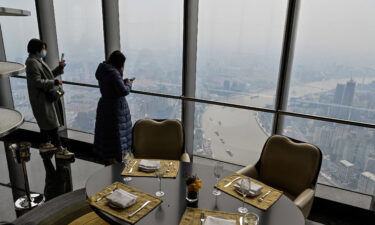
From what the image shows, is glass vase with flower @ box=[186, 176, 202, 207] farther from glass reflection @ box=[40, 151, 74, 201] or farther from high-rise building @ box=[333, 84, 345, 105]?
glass reflection @ box=[40, 151, 74, 201]

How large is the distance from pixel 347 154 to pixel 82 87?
3.52m

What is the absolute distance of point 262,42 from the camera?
2.91m

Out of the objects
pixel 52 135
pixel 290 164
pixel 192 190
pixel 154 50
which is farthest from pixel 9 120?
pixel 52 135

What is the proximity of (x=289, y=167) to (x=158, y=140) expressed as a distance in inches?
49.6

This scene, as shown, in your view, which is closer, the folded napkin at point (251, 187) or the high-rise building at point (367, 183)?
the folded napkin at point (251, 187)

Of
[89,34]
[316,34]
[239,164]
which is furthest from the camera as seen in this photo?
[89,34]

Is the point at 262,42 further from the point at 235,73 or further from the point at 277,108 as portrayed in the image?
the point at 277,108

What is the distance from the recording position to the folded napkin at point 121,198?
1612 millimetres

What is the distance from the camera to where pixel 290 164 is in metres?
2.34

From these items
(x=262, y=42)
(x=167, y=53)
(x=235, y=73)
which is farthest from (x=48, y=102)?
(x=262, y=42)

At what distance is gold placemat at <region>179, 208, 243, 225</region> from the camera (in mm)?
1523

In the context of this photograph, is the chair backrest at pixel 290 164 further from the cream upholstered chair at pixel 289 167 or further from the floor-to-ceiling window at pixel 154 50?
the floor-to-ceiling window at pixel 154 50

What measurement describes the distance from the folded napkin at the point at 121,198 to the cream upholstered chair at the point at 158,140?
107cm

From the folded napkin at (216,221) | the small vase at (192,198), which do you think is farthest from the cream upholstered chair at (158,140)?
the folded napkin at (216,221)
